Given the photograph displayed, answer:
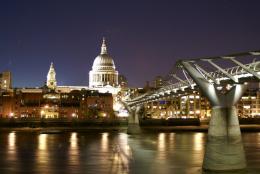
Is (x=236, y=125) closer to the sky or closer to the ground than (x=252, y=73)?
closer to the ground

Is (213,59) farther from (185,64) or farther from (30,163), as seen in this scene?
(30,163)

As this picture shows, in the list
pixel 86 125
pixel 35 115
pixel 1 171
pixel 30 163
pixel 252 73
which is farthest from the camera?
pixel 35 115

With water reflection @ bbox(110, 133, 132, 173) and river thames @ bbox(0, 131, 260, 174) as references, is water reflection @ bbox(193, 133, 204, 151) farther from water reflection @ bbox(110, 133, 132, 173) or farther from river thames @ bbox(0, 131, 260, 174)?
water reflection @ bbox(110, 133, 132, 173)

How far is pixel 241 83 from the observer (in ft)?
127

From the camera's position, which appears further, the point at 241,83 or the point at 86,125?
the point at 86,125

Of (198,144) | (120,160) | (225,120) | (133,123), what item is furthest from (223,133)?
(133,123)

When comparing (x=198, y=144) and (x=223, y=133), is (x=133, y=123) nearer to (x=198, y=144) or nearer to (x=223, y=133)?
(x=198, y=144)

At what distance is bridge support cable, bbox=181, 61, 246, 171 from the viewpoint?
3765 centimetres

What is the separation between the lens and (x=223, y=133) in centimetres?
3816

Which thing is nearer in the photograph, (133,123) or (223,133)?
(223,133)

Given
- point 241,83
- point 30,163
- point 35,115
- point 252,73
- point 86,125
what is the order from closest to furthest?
1. point 252,73
2. point 241,83
3. point 30,163
4. point 86,125
5. point 35,115

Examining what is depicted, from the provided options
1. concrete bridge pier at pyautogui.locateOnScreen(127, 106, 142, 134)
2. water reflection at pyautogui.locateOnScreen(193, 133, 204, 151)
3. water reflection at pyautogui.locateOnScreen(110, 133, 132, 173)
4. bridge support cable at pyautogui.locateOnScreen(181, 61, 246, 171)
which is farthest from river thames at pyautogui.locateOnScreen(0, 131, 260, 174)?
concrete bridge pier at pyautogui.locateOnScreen(127, 106, 142, 134)

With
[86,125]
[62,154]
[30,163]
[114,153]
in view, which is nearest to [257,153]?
[114,153]

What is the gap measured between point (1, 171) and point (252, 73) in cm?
2073
